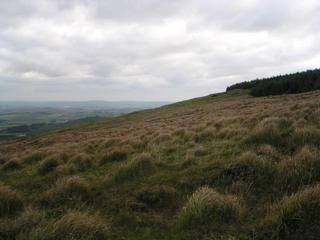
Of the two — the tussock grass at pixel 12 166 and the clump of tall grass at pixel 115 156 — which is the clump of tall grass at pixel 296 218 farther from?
the tussock grass at pixel 12 166

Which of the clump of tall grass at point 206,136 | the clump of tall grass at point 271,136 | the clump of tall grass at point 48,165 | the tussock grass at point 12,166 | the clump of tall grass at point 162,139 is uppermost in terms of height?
the clump of tall grass at point 271,136

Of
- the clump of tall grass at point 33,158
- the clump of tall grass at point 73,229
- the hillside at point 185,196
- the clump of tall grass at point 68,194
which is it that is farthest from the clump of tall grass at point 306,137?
the clump of tall grass at point 33,158

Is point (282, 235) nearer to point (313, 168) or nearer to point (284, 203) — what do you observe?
point (284, 203)

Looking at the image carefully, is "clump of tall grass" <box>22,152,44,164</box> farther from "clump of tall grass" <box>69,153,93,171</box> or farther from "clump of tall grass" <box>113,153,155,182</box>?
"clump of tall grass" <box>113,153,155,182</box>

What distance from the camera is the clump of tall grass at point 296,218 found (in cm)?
412

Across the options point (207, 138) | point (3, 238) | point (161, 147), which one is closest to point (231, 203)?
point (3, 238)

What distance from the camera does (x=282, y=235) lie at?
417 centimetres

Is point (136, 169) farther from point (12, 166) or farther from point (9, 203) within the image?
point (12, 166)

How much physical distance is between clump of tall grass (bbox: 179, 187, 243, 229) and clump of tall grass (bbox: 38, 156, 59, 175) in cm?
705

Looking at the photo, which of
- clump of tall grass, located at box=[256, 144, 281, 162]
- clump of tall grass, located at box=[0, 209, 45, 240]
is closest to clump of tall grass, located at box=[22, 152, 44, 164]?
clump of tall grass, located at box=[0, 209, 45, 240]

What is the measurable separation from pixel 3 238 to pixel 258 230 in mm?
4048

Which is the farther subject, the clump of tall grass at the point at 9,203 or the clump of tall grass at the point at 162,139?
the clump of tall grass at the point at 162,139

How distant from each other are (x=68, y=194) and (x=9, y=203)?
1252 millimetres

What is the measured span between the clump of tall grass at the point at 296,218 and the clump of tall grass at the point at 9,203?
5105mm
